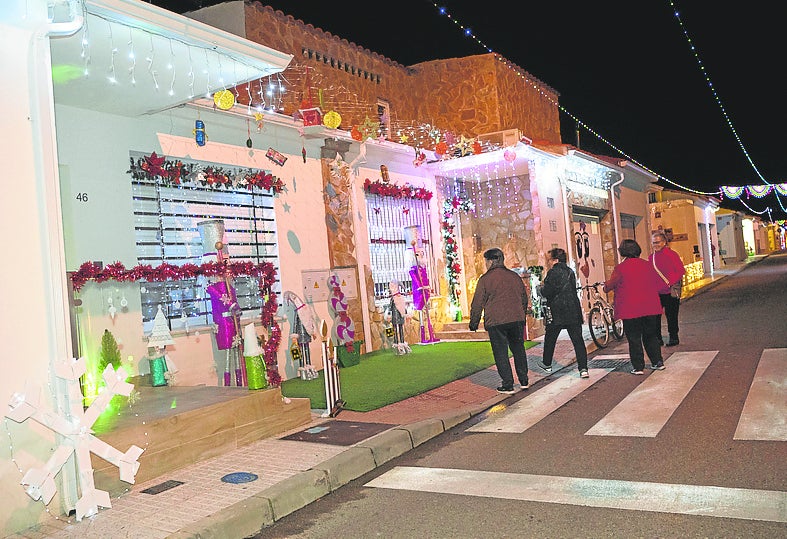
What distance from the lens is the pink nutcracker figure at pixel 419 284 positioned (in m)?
13.6

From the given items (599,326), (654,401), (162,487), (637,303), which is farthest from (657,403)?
(599,326)

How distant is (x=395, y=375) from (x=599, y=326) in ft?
14.9

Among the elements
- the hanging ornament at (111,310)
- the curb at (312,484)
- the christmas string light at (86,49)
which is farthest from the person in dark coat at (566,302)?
the christmas string light at (86,49)

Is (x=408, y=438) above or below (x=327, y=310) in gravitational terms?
below

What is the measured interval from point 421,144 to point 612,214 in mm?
9128

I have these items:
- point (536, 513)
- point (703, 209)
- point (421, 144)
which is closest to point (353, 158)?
point (421, 144)

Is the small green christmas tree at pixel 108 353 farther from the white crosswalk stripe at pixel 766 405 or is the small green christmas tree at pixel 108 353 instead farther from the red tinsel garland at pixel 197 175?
the white crosswalk stripe at pixel 766 405

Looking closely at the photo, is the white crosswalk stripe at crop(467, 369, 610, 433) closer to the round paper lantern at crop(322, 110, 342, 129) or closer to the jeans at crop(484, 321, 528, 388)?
the jeans at crop(484, 321, 528, 388)

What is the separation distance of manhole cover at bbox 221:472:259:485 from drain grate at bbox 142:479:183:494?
395 millimetres

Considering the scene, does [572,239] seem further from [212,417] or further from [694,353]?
[212,417]

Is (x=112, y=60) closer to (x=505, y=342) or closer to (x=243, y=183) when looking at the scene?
(x=243, y=183)

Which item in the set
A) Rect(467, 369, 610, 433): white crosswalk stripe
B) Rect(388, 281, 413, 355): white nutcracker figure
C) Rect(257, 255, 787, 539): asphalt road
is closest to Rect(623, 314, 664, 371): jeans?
Rect(467, 369, 610, 433): white crosswalk stripe

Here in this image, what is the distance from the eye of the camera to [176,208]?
9.73m

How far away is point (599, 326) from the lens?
12555 millimetres
